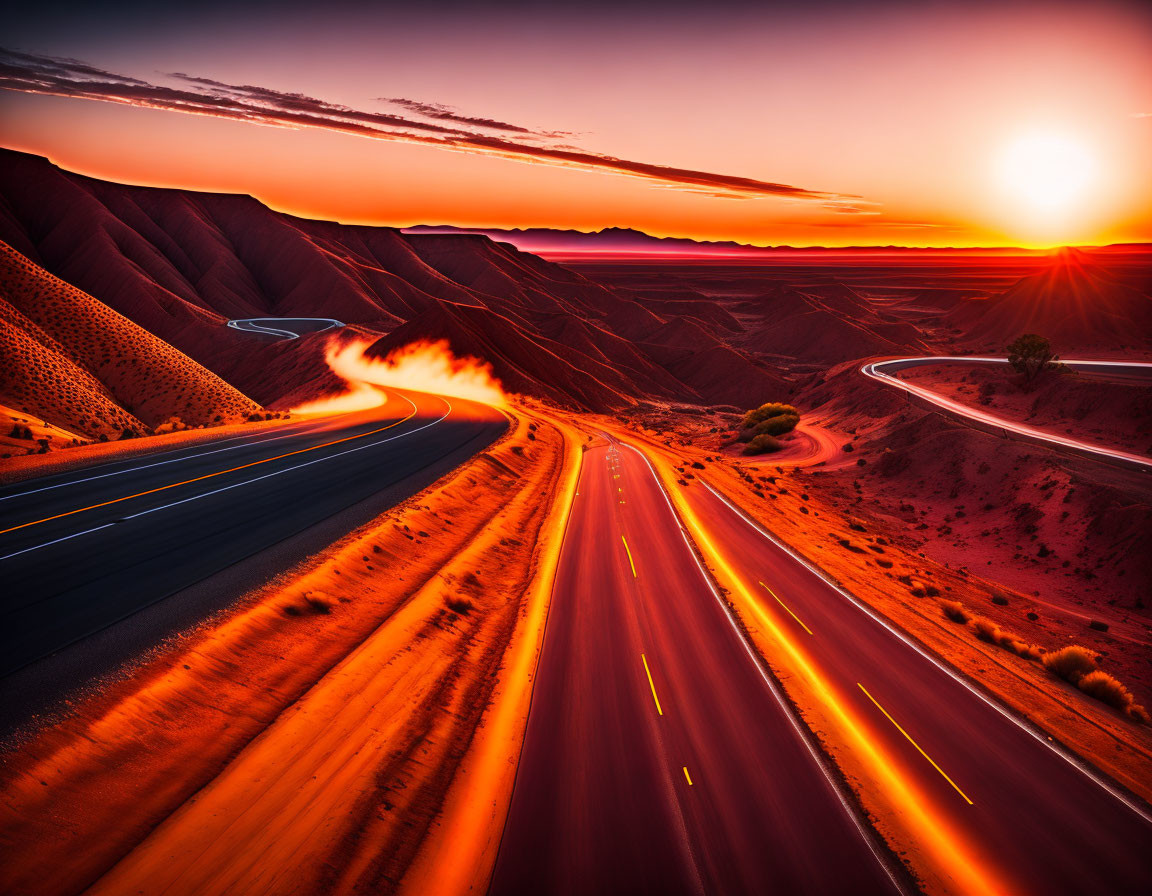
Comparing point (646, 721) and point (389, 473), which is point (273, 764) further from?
point (389, 473)

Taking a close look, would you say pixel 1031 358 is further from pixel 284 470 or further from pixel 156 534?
pixel 156 534

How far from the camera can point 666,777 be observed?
39.6 ft

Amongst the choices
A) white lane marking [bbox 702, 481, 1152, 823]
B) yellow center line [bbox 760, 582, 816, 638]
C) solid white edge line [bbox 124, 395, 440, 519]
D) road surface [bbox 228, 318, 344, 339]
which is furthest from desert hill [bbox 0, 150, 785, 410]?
yellow center line [bbox 760, 582, 816, 638]

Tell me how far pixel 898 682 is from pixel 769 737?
541 cm

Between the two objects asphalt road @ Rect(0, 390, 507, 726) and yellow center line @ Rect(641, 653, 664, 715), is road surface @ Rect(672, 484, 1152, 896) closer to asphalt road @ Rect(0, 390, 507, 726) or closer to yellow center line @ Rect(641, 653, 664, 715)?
yellow center line @ Rect(641, 653, 664, 715)

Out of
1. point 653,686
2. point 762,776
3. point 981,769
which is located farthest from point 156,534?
point 981,769

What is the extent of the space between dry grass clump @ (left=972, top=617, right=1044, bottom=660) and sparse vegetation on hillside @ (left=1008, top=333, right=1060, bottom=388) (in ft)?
156

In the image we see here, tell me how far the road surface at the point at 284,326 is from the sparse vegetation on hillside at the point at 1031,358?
97786 mm

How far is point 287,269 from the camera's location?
547 ft

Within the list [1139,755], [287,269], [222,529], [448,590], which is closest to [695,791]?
[448,590]

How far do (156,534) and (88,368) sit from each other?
40.0m

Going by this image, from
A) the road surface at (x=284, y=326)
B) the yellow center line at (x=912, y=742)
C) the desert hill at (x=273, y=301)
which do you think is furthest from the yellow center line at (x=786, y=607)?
the road surface at (x=284, y=326)

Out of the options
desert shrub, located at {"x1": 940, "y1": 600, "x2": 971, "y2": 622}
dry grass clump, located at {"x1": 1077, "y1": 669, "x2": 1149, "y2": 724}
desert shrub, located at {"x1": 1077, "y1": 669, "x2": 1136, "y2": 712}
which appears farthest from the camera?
desert shrub, located at {"x1": 940, "y1": 600, "x2": 971, "y2": 622}

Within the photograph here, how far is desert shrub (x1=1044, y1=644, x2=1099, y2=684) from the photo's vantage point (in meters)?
18.0
